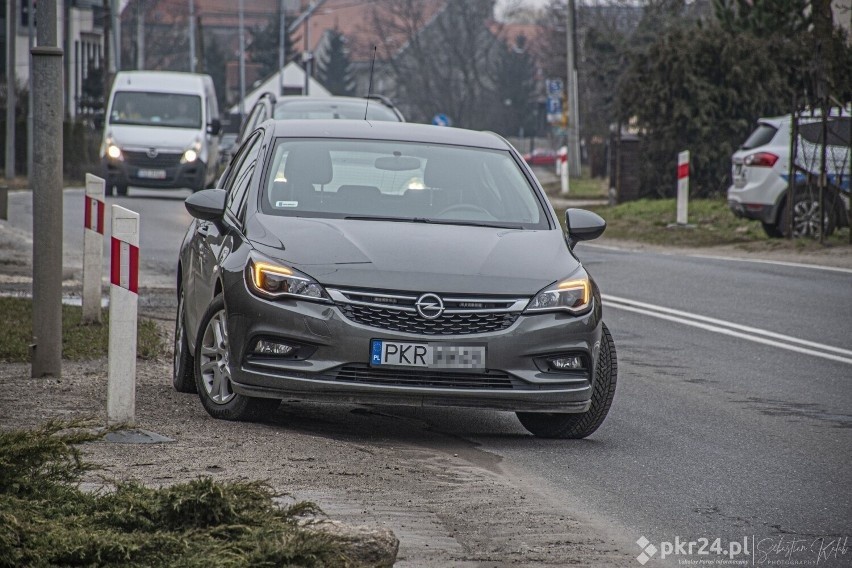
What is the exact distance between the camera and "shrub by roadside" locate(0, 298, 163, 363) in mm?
9922

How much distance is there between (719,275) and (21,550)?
1408 cm

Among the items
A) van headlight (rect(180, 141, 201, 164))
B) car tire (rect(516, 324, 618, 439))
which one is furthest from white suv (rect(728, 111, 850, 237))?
car tire (rect(516, 324, 618, 439))

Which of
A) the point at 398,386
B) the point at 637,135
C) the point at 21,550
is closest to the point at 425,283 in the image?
the point at 398,386

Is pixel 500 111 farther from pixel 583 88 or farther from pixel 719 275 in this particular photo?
pixel 719 275

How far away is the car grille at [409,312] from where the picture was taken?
7113 mm

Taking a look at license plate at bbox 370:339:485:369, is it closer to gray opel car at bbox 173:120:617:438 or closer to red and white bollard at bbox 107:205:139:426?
gray opel car at bbox 173:120:617:438

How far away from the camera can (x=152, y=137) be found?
3194cm

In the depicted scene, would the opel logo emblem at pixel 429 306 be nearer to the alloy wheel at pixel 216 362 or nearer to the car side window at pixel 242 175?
the alloy wheel at pixel 216 362

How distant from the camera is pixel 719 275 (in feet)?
58.3

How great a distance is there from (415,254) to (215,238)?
55.9 inches

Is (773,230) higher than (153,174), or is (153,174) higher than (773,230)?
(153,174)

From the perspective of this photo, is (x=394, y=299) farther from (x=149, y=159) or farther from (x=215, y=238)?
(x=149, y=159)

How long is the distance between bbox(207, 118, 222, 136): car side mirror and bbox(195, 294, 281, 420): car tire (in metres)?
25.2

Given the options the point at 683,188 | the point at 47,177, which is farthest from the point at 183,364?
the point at 683,188
